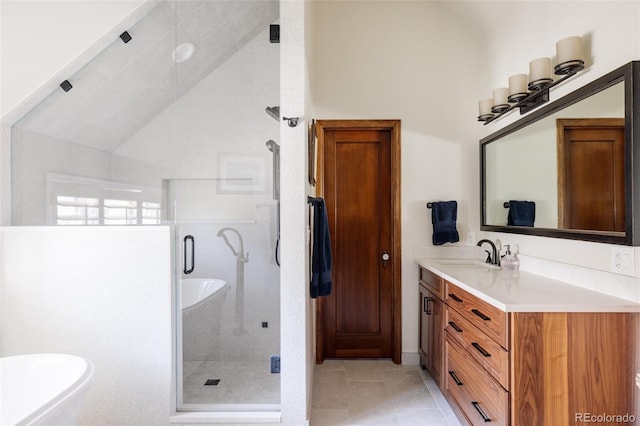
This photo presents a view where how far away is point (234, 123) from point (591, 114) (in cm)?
191

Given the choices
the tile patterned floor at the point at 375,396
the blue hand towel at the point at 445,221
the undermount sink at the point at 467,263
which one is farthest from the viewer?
the blue hand towel at the point at 445,221

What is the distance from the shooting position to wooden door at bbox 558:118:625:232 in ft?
4.98

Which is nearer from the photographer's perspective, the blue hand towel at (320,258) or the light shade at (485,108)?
the blue hand towel at (320,258)

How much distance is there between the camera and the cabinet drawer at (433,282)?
2.39 meters

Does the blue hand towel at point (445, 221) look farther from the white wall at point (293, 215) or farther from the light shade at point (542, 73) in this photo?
the white wall at point (293, 215)

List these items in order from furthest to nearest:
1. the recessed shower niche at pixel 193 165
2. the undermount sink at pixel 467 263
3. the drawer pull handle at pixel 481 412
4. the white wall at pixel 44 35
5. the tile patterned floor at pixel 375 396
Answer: the undermount sink at pixel 467 263 → the tile patterned floor at pixel 375 396 → the recessed shower niche at pixel 193 165 → the white wall at pixel 44 35 → the drawer pull handle at pixel 481 412

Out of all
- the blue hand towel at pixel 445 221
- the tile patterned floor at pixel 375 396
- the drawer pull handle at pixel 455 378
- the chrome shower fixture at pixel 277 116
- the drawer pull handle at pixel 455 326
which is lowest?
the tile patterned floor at pixel 375 396

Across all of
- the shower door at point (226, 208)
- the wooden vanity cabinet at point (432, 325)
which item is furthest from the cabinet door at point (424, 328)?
the shower door at point (226, 208)

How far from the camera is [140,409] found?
1.89m

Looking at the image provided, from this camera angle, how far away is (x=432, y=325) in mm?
2576

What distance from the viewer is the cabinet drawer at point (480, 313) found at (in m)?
1.53

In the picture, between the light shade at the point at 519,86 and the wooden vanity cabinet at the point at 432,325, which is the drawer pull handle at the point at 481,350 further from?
the light shade at the point at 519,86

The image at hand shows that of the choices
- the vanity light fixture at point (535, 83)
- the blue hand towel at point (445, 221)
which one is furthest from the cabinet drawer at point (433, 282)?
the vanity light fixture at point (535, 83)

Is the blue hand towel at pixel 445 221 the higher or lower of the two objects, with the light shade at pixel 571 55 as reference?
lower
